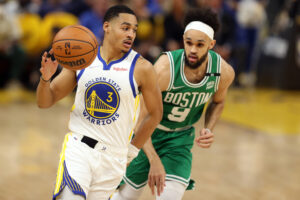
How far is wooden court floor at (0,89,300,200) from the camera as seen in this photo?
638cm

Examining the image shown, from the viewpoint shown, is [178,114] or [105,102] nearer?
[105,102]

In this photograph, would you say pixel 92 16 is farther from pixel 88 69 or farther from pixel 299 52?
pixel 88 69

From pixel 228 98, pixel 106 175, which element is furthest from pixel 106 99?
pixel 228 98

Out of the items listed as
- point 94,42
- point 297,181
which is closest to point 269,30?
point 297,181

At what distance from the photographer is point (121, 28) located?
3.79 m

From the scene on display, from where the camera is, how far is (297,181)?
6938 mm

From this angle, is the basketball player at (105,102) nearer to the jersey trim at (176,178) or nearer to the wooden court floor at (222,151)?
the jersey trim at (176,178)

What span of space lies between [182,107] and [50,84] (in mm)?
1130

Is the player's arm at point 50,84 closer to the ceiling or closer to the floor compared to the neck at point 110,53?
closer to the floor

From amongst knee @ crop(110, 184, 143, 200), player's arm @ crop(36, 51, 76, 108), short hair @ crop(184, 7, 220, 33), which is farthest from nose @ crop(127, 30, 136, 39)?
knee @ crop(110, 184, 143, 200)

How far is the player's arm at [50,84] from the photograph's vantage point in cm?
365

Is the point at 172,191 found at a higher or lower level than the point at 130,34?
lower

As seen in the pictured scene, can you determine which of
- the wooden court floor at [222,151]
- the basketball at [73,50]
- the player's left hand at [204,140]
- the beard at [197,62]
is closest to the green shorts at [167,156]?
the player's left hand at [204,140]

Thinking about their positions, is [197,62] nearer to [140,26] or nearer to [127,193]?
[127,193]
